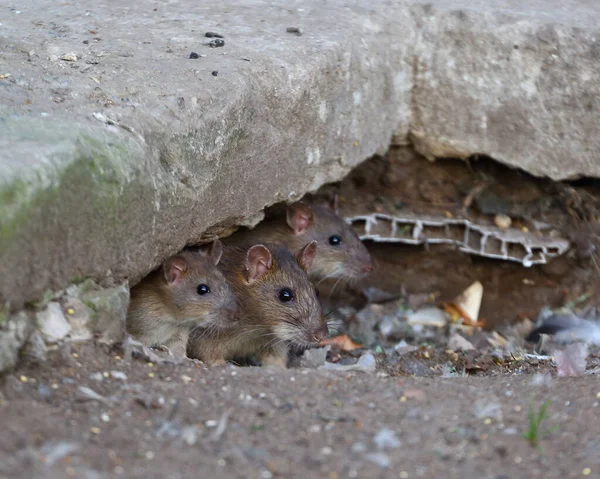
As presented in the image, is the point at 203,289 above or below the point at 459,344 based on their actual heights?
above

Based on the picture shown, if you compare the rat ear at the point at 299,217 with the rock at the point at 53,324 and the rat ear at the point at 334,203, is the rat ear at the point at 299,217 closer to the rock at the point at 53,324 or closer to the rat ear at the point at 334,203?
the rat ear at the point at 334,203

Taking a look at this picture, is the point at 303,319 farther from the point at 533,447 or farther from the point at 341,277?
the point at 533,447

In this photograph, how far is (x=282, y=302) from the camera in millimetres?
5777

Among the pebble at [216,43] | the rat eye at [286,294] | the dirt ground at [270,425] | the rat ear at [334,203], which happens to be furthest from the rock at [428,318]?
the dirt ground at [270,425]

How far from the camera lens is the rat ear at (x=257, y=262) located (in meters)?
5.66

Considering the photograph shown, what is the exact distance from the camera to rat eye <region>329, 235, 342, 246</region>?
22.2ft

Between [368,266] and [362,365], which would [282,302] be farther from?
[368,266]

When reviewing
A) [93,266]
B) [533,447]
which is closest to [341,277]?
[93,266]

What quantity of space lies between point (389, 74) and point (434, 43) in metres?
0.38

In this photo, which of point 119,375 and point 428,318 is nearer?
point 119,375

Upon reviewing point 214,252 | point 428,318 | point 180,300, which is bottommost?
point 428,318

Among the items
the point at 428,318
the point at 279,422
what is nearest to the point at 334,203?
the point at 428,318

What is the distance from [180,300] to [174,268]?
0.67 feet

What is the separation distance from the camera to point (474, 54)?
6.16 m
